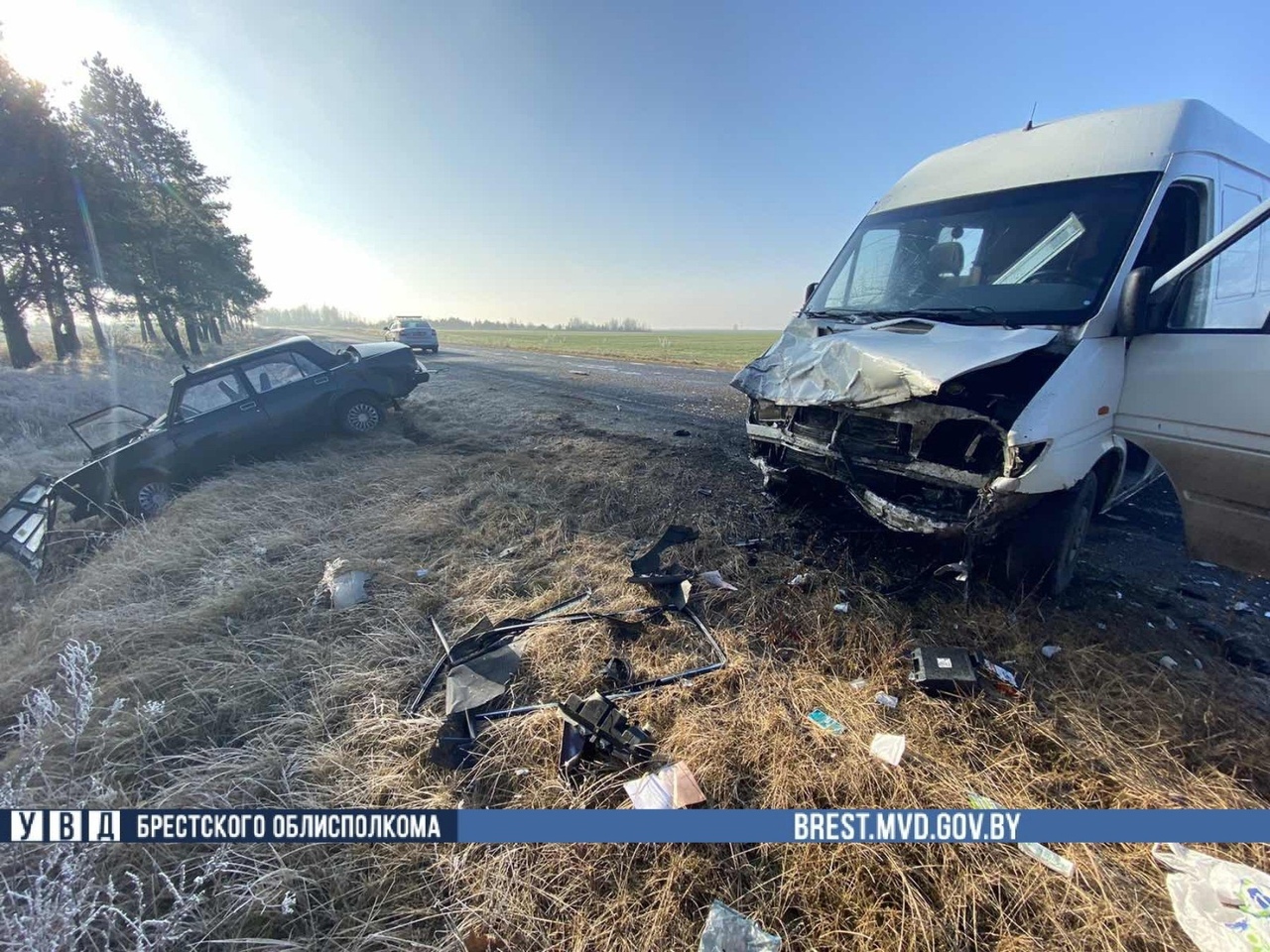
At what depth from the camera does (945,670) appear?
7.88 feet

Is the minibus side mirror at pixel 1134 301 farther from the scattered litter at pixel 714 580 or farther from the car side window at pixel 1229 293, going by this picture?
the scattered litter at pixel 714 580

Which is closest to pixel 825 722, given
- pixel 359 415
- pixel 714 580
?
pixel 714 580

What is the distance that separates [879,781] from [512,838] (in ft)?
4.60

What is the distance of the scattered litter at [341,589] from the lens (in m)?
3.38

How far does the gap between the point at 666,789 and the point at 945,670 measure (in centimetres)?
151

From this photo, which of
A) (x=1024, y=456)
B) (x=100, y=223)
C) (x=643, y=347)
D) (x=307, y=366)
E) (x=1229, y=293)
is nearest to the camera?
(x=1024, y=456)

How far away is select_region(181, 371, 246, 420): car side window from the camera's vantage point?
5.80m

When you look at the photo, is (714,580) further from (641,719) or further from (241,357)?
(241,357)

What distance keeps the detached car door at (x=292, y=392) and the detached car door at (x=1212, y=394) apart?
8240 millimetres

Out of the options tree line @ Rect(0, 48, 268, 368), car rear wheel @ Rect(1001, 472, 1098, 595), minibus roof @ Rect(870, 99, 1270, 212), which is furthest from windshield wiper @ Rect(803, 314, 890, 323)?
tree line @ Rect(0, 48, 268, 368)

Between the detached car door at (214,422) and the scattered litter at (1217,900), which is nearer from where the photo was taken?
the scattered litter at (1217,900)

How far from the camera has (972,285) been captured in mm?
3195

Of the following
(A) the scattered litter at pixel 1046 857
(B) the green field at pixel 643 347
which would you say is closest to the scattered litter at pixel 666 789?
(A) the scattered litter at pixel 1046 857

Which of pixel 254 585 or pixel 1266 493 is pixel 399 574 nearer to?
pixel 254 585
